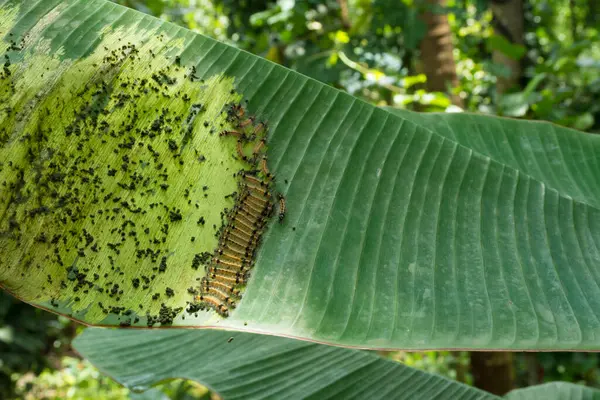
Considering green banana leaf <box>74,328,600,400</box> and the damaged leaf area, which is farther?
green banana leaf <box>74,328,600,400</box>

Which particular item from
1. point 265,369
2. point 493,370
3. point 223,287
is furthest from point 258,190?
point 493,370

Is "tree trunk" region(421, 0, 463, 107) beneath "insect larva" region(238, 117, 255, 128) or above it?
beneath

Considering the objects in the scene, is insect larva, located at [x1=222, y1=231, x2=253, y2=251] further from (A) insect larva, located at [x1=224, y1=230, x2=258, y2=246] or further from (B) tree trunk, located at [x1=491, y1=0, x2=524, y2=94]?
(B) tree trunk, located at [x1=491, y1=0, x2=524, y2=94]

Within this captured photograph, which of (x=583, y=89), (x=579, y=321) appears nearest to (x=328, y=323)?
(x=579, y=321)

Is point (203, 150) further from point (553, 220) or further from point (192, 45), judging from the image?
point (553, 220)

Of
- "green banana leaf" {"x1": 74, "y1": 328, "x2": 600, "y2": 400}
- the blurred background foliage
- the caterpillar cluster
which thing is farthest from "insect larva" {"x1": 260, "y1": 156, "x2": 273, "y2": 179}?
the blurred background foliage

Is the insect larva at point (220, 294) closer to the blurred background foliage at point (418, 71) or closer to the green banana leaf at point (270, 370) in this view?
the green banana leaf at point (270, 370)

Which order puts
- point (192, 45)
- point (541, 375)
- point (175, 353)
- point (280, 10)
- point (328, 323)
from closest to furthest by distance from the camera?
point (328, 323)
point (192, 45)
point (175, 353)
point (280, 10)
point (541, 375)

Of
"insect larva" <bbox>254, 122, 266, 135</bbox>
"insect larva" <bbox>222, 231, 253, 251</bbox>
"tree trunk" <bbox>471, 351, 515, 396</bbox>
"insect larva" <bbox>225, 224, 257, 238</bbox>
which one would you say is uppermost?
"insect larva" <bbox>254, 122, 266, 135</bbox>
